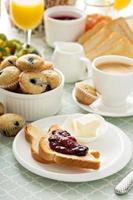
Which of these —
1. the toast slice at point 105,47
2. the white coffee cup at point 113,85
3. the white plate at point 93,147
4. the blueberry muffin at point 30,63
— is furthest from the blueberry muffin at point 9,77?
the toast slice at point 105,47

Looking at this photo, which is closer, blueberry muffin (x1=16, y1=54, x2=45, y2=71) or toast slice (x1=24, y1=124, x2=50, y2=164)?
toast slice (x1=24, y1=124, x2=50, y2=164)

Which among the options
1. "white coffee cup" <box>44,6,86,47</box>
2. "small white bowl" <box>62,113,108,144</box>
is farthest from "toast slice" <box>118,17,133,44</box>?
"small white bowl" <box>62,113,108,144</box>

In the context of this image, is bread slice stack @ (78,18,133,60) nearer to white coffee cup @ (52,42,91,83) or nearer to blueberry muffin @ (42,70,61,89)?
white coffee cup @ (52,42,91,83)

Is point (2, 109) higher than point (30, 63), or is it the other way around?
point (30, 63)

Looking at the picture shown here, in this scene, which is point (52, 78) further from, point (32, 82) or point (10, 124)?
point (10, 124)

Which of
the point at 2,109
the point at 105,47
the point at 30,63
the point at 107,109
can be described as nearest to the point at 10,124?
the point at 2,109

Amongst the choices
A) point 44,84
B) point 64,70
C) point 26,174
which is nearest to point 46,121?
point 44,84
